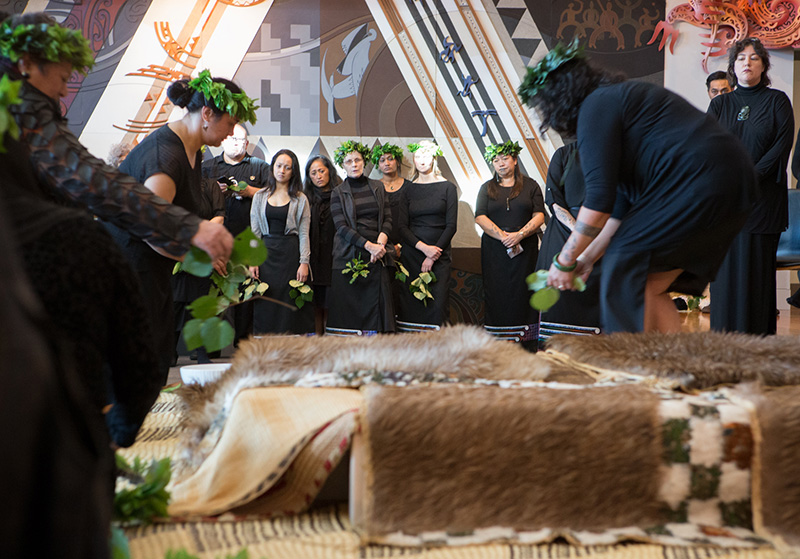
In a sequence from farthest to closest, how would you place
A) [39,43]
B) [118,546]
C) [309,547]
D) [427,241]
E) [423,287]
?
[427,241] < [423,287] < [39,43] < [309,547] < [118,546]

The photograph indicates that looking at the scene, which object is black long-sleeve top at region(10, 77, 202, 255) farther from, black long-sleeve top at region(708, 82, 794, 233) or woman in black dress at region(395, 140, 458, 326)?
woman in black dress at region(395, 140, 458, 326)

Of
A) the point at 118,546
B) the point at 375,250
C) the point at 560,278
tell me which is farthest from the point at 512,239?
the point at 118,546

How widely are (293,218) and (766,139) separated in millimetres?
3038

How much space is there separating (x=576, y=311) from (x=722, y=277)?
820 mm

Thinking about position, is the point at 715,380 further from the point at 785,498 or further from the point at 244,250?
the point at 244,250

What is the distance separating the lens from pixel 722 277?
344 centimetres

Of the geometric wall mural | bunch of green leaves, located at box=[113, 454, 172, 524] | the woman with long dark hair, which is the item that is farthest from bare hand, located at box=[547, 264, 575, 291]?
the geometric wall mural

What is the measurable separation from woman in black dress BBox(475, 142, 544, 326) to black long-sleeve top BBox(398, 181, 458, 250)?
0.23 m

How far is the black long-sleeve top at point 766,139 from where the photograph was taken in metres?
3.35

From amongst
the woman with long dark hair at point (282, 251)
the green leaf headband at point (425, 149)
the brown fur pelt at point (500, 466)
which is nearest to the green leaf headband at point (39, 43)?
the brown fur pelt at point (500, 466)

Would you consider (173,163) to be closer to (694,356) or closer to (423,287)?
(694,356)

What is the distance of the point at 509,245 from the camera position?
16.9 feet

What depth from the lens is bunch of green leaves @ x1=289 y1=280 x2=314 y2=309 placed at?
4984 mm

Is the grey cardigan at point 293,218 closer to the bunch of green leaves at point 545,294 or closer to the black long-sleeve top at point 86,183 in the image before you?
the bunch of green leaves at point 545,294
